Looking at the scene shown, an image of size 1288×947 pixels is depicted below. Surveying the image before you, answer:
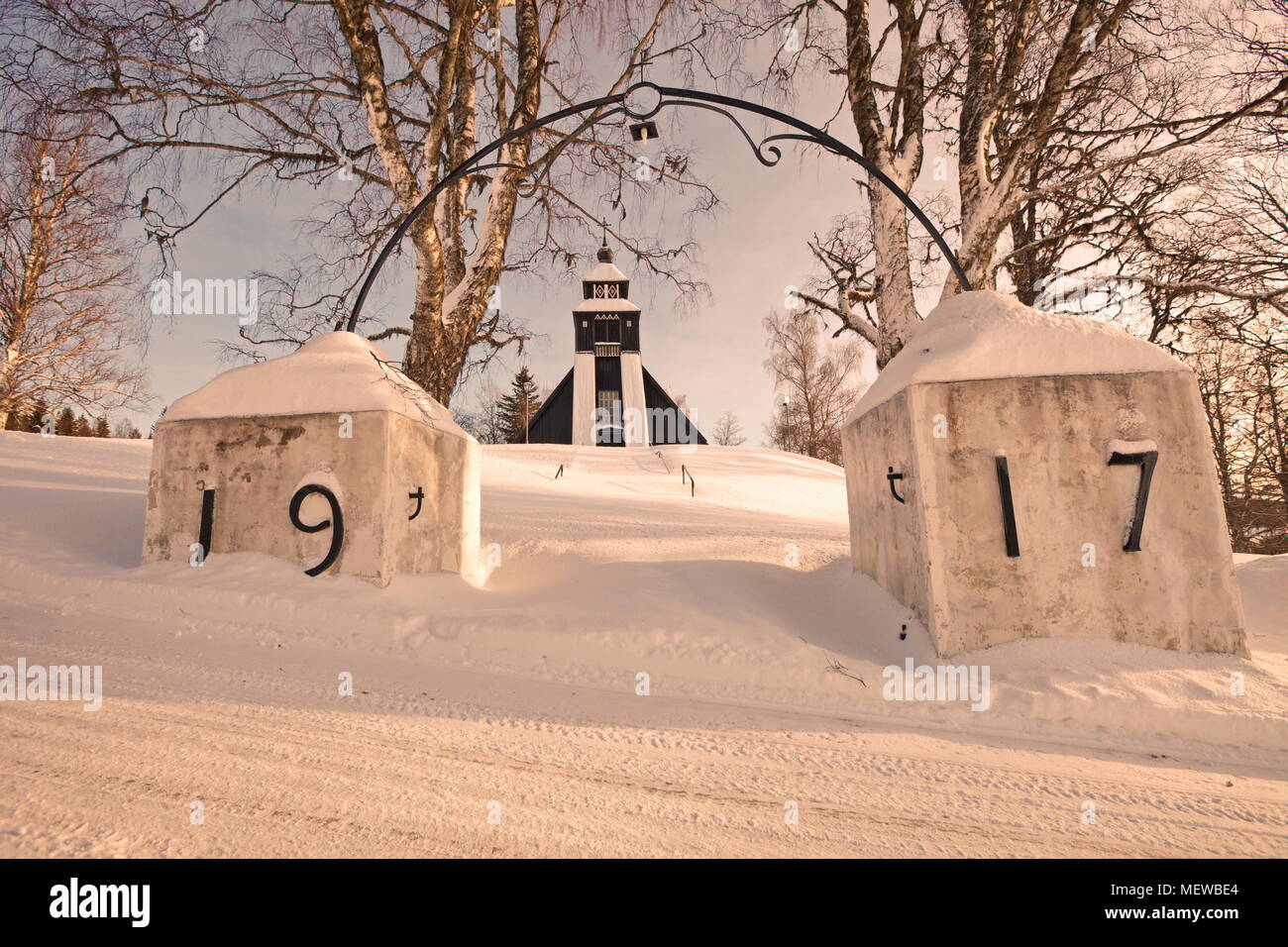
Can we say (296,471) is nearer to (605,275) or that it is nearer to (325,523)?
(325,523)

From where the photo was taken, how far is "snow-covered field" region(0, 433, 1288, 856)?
1.88 metres

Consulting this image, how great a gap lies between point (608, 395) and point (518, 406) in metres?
18.5

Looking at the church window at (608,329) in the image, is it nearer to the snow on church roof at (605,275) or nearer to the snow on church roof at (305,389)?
the snow on church roof at (605,275)

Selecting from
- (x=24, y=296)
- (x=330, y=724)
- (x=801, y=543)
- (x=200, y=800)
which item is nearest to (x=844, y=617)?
(x=801, y=543)

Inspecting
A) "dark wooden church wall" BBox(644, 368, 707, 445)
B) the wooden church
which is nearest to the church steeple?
the wooden church

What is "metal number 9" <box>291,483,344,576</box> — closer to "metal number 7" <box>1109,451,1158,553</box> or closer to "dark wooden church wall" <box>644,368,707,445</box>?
"metal number 7" <box>1109,451,1158,553</box>

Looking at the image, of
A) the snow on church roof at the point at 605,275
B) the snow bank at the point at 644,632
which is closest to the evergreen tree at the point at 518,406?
the snow on church roof at the point at 605,275

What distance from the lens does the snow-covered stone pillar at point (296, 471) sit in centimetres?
462

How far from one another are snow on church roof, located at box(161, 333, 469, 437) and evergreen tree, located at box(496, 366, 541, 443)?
137 feet

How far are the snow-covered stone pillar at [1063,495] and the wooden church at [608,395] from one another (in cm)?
2661

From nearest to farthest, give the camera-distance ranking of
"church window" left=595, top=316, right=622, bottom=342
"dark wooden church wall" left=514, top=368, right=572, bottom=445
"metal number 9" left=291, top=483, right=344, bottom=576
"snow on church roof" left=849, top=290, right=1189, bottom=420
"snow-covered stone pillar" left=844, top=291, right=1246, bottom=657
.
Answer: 1. "snow-covered stone pillar" left=844, top=291, right=1246, bottom=657
2. "snow on church roof" left=849, top=290, right=1189, bottom=420
3. "metal number 9" left=291, top=483, right=344, bottom=576
4. "dark wooden church wall" left=514, top=368, right=572, bottom=445
5. "church window" left=595, top=316, right=622, bottom=342

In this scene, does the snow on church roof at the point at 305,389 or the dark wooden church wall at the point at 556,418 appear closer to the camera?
the snow on church roof at the point at 305,389

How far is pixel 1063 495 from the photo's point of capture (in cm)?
403

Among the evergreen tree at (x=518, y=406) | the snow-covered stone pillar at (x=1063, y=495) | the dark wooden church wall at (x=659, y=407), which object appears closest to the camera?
the snow-covered stone pillar at (x=1063, y=495)
